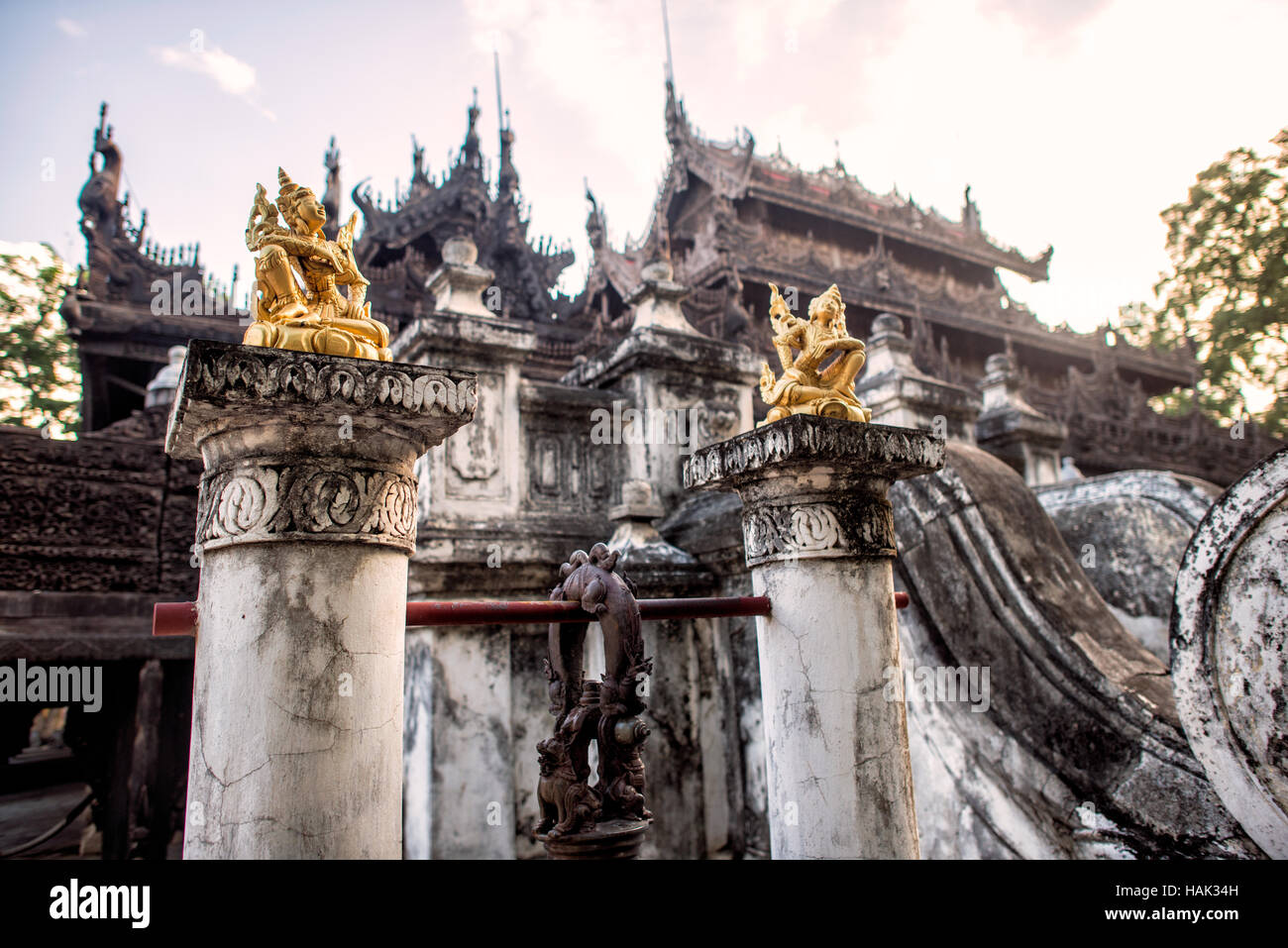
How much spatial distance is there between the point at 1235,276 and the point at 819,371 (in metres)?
16.9

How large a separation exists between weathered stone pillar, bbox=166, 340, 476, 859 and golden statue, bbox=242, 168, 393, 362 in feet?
0.56

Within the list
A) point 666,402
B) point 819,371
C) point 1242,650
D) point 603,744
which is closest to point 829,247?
point 666,402

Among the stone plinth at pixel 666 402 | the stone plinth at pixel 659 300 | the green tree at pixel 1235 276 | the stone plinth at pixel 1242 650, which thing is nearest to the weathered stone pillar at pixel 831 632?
the stone plinth at pixel 1242 650

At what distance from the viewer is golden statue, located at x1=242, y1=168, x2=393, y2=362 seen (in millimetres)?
1857

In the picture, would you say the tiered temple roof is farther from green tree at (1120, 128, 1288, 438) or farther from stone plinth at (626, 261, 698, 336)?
green tree at (1120, 128, 1288, 438)

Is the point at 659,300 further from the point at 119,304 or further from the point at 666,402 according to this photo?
the point at 119,304

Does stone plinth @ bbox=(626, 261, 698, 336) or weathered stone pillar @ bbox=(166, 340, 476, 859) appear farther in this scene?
Answer: stone plinth @ bbox=(626, 261, 698, 336)

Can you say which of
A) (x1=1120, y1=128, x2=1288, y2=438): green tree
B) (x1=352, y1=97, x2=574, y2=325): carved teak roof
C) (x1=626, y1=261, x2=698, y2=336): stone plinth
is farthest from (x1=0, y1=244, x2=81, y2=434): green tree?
(x1=1120, y1=128, x2=1288, y2=438): green tree

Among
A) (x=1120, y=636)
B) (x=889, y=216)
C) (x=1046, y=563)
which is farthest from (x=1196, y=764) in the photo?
(x=889, y=216)

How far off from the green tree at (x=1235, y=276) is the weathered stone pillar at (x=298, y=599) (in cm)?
1643

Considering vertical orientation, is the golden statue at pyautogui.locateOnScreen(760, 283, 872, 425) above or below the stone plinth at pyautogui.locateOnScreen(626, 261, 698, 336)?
below

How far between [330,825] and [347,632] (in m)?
0.39

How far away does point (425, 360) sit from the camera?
4.75 m

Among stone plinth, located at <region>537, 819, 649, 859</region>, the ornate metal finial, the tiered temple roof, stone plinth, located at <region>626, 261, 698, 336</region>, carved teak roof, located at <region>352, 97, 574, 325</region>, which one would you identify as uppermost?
carved teak roof, located at <region>352, 97, 574, 325</region>
